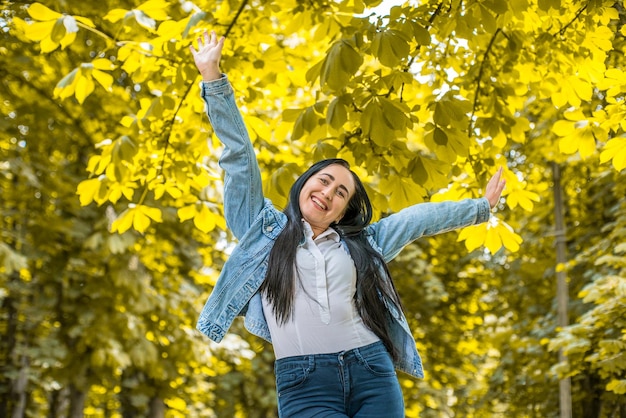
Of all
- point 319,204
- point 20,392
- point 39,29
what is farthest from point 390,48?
point 20,392

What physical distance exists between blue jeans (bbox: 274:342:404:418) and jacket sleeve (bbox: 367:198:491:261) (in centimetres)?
44

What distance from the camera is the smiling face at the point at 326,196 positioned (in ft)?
8.25

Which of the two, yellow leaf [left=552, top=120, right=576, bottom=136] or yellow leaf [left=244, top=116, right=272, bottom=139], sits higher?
yellow leaf [left=244, top=116, right=272, bottom=139]

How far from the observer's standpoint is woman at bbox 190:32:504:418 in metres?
2.29

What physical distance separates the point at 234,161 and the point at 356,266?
1.55 ft

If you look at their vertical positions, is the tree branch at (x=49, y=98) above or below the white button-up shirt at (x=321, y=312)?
above

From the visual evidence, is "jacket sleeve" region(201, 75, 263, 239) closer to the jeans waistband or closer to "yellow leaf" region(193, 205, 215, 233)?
the jeans waistband

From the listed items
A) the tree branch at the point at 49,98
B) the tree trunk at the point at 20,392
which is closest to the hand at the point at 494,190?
the tree branch at the point at 49,98

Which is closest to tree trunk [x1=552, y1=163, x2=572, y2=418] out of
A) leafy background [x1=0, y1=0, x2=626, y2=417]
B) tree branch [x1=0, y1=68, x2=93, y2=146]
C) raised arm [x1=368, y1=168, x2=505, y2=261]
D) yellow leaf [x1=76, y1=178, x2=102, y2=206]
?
leafy background [x1=0, y1=0, x2=626, y2=417]

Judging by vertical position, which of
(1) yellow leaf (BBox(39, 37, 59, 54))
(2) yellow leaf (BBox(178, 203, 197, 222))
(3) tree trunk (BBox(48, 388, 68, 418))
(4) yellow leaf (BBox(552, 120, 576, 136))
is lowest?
(4) yellow leaf (BBox(552, 120, 576, 136))

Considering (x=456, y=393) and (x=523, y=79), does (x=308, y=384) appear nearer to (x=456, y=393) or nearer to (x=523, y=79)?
(x=523, y=79)

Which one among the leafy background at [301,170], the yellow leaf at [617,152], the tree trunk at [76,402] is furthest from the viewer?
the tree trunk at [76,402]

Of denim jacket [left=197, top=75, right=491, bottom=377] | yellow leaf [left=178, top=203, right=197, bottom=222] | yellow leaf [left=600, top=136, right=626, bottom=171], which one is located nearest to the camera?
denim jacket [left=197, top=75, right=491, bottom=377]

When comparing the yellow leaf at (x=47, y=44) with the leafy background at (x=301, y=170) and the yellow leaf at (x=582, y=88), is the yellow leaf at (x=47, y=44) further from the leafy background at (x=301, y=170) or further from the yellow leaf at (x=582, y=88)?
the yellow leaf at (x=582, y=88)
